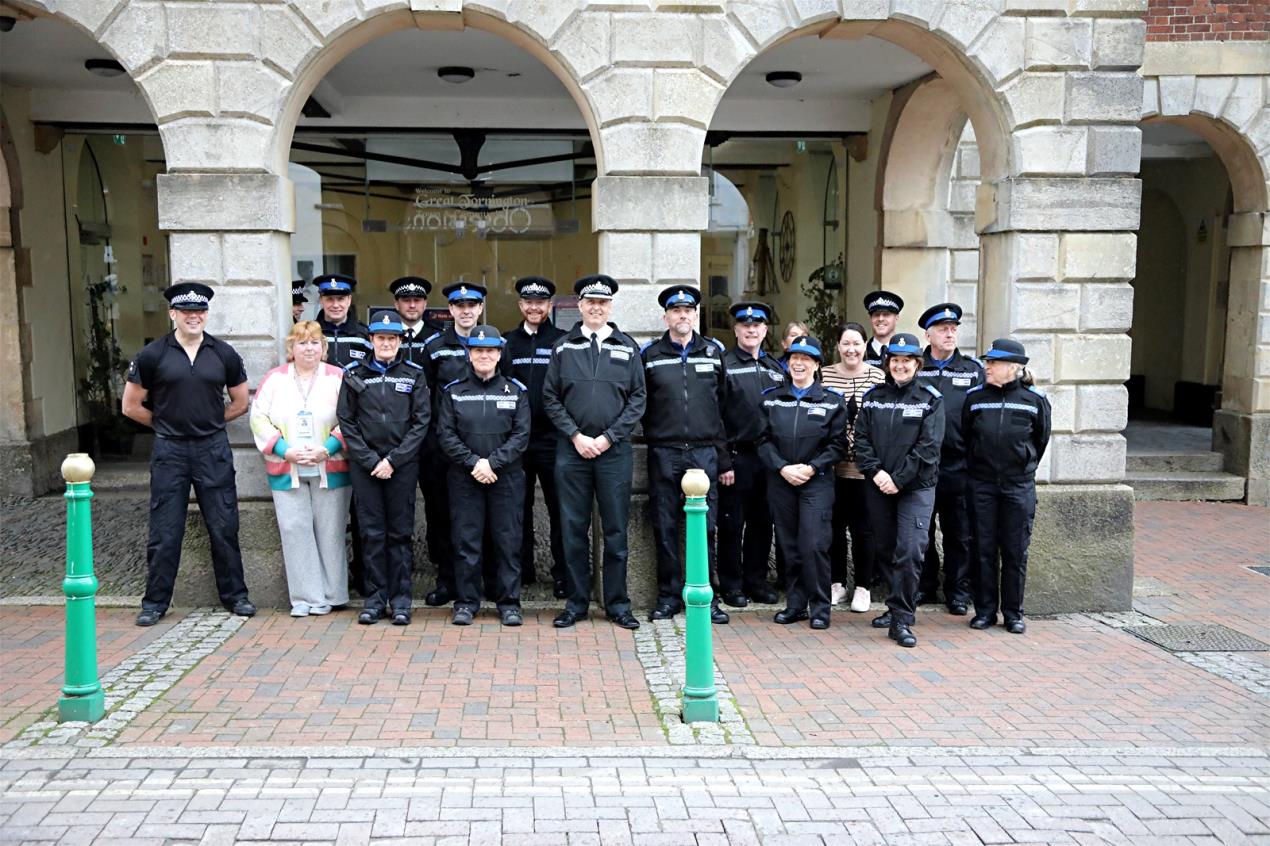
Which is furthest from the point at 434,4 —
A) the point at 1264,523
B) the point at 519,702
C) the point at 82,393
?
the point at 1264,523

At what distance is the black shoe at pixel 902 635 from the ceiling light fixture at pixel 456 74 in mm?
6899

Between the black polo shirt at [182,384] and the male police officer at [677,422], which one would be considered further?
the male police officer at [677,422]

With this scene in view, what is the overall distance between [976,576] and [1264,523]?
5640 millimetres

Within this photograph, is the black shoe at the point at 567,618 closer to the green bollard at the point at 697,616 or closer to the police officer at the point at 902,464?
the green bollard at the point at 697,616

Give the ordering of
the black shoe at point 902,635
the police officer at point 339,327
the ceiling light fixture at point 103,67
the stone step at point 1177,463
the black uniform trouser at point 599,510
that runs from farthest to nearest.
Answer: the stone step at point 1177,463 → the ceiling light fixture at point 103,67 → the police officer at point 339,327 → the black uniform trouser at point 599,510 → the black shoe at point 902,635

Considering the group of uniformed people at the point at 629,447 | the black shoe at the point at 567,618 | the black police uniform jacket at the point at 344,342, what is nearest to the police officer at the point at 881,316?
the group of uniformed people at the point at 629,447

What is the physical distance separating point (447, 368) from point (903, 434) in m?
3.03

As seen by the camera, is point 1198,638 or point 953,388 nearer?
point 1198,638

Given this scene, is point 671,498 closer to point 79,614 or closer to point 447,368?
point 447,368

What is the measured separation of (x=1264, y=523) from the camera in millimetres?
11383

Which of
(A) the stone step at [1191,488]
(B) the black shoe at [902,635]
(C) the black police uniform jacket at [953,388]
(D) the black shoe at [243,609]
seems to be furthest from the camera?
(A) the stone step at [1191,488]

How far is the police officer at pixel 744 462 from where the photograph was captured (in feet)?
24.8

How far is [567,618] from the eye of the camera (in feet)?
23.7

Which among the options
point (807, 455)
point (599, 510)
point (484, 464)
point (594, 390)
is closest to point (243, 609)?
point (484, 464)
